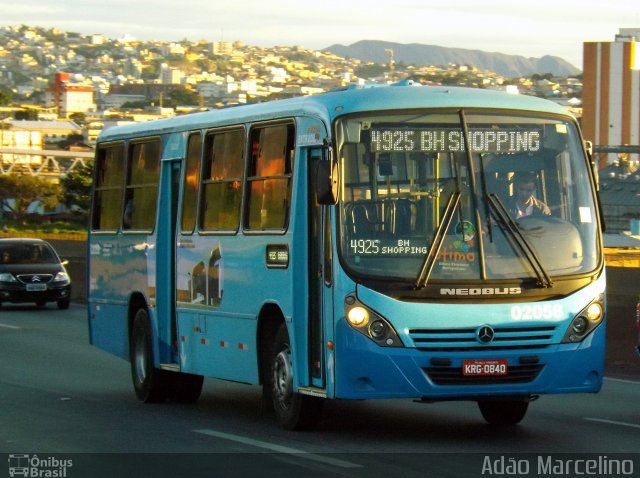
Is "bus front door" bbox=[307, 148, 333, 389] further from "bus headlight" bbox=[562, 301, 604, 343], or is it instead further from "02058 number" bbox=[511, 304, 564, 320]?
"bus headlight" bbox=[562, 301, 604, 343]

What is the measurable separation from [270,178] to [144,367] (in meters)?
3.65

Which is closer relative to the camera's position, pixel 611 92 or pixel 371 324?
pixel 371 324

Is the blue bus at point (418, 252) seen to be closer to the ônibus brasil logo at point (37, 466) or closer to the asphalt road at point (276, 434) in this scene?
the asphalt road at point (276, 434)

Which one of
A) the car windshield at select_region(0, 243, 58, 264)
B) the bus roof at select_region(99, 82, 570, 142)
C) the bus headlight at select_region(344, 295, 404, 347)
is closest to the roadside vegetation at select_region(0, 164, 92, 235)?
the car windshield at select_region(0, 243, 58, 264)

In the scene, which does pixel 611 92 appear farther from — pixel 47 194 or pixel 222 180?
pixel 222 180

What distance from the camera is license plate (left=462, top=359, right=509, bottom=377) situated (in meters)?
11.7

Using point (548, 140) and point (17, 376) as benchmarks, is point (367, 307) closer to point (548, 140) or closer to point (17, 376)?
point (548, 140)

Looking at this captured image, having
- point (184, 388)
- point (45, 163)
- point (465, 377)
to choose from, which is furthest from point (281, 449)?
point (45, 163)

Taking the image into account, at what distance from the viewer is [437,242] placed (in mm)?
11852

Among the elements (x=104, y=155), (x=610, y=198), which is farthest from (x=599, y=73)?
(x=104, y=155)

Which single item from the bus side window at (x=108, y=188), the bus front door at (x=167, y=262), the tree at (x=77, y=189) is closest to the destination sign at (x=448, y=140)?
the bus front door at (x=167, y=262)

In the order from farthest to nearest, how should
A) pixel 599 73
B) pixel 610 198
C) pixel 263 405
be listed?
pixel 599 73, pixel 610 198, pixel 263 405

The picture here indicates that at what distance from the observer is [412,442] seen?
12.1m

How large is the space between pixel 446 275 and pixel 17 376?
317 inches
